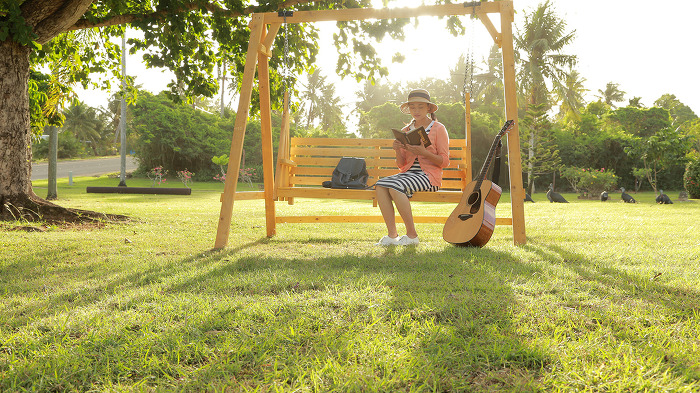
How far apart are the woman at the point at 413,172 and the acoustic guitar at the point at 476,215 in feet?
1.25

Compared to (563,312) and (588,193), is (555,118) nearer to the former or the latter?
(588,193)

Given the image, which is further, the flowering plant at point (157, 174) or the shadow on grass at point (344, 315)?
the flowering plant at point (157, 174)

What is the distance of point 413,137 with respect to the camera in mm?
4707

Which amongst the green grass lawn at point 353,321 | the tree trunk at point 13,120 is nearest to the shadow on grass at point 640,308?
the green grass lawn at point 353,321

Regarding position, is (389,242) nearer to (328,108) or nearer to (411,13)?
(411,13)

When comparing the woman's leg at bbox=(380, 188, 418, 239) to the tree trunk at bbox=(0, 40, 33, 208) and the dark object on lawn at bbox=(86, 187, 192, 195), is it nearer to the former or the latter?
the tree trunk at bbox=(0, 40, 33, 208)

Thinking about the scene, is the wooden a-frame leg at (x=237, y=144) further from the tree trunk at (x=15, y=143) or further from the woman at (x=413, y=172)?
the tree trunk at (x=15, y=143)

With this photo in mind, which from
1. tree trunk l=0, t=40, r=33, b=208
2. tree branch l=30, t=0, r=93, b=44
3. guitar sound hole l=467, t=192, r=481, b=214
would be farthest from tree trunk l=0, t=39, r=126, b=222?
guitar sound hole l=467, t=192, r=481, b=214

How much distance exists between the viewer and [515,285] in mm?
2727

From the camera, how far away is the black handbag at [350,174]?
16.9 ft

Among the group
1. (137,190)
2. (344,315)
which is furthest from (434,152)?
(137,190)

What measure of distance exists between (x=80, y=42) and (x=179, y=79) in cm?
247

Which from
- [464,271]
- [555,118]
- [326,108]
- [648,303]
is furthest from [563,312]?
[326,108]

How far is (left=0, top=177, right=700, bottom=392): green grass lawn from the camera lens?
1567mm
